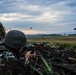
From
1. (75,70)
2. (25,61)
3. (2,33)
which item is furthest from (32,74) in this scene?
(2,33)

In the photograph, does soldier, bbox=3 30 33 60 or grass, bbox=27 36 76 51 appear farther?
grass, bbox=27 36 76 51

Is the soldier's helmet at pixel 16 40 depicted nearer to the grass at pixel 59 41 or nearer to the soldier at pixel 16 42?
the soldier at pixel 16 42

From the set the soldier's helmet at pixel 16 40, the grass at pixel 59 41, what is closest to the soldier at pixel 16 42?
the soldier's helmet at pixel 16 40

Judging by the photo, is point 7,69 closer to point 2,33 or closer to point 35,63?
point 35,63

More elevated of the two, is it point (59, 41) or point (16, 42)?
point (16, 42)

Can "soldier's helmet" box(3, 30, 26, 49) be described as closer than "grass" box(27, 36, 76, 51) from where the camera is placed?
Yes

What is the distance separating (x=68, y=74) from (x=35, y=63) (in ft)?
1.74

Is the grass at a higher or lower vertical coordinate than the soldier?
lower

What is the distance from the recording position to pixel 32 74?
16.9 ft

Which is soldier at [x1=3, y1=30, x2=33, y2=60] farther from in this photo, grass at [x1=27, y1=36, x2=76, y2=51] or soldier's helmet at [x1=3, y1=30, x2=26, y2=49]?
grass at [x1=27, y1=36, x2=76, y2=51]

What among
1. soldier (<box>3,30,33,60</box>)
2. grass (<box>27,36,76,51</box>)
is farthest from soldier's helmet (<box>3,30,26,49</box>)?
grass (<box>27,36,76,51</box>)

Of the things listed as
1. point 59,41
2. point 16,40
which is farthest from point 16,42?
point 59,41

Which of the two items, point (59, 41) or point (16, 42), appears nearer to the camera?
point (16, 42)

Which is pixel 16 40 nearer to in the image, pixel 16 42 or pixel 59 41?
pixel 16 42
